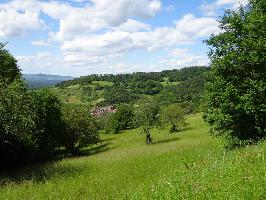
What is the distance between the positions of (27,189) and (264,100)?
1523 centimetres

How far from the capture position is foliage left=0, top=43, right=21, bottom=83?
43416 millimetres

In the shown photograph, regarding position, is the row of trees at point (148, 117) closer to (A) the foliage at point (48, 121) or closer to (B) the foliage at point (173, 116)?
(B) the foliage at point (173, 116)

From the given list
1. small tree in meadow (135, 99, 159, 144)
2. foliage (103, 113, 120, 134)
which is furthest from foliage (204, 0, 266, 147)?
foliage (103, 113, 120, 134)

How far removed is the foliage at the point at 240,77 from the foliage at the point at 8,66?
25543mm

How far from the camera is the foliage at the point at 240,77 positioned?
24516 millimetres

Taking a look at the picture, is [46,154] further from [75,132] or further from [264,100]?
[264,100]

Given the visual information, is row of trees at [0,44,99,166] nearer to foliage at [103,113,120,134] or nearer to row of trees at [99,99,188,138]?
row of trees at [99,99,188,138]

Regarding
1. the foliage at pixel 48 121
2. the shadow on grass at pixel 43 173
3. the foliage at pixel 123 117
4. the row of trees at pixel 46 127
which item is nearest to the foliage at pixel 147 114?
the row of trees at pixel 46 127

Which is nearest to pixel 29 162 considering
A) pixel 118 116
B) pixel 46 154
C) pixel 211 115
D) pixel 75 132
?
pixel 46 154

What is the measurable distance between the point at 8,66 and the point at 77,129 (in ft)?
40.4

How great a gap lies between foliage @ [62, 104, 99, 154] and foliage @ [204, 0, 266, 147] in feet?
90.9

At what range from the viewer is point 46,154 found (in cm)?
4859

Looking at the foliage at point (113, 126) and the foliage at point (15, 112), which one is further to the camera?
the foliage at point (113, 126)

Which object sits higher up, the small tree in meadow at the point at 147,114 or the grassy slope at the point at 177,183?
the grassy slope at the point at 177,183
